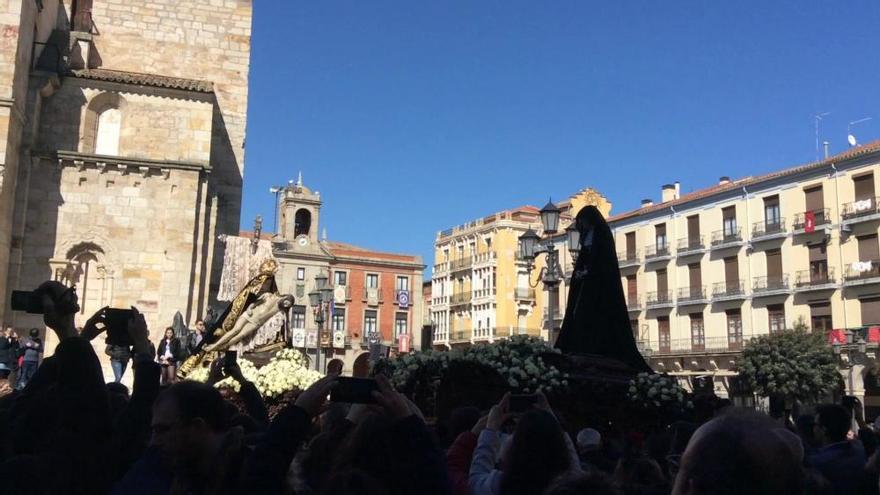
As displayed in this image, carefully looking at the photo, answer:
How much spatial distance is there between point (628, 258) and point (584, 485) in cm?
4773

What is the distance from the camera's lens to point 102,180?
2172cm

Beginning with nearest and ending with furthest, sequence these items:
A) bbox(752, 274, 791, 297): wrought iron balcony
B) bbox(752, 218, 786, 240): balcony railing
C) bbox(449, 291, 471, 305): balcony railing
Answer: bbox(752, 274, 791, 297): wrought iron balcony
bbox(752, 218, 786, 240): balcony railing
bbox(449, 291, 471, 305): balcony railing

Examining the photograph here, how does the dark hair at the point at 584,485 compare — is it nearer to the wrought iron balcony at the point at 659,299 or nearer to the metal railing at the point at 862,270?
the metal railing at the point at 862,270

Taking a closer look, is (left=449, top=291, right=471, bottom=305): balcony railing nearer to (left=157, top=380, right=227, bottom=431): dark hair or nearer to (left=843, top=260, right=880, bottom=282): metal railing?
(left=843, top=260, right=880, bottom=282): metal railing

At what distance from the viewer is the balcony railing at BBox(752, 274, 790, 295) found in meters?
39.2

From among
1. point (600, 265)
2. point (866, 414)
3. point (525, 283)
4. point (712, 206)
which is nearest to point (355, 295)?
point (525, 283)

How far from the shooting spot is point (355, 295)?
67.6m

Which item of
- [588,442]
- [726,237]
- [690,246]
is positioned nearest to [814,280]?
[726,237]

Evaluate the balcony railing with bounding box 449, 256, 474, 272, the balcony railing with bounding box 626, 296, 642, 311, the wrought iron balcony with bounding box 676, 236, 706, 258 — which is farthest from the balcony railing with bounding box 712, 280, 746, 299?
the balcony railing with bounding box 449, 256, 474, 272

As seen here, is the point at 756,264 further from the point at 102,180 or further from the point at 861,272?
the point at 102,180

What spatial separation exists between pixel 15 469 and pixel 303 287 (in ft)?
190

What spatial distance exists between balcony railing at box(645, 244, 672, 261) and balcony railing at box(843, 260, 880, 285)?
10587 millimetres

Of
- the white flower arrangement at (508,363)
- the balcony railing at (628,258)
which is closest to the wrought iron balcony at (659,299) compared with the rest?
the balcony railing at (628,258)

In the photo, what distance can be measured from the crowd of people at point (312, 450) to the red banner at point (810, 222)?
3756 centimetres
